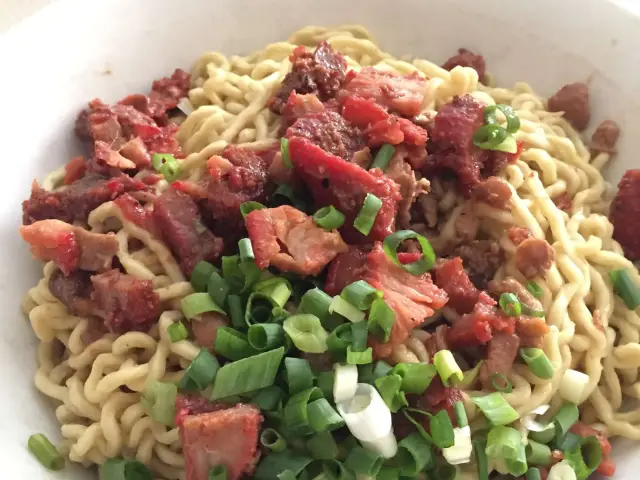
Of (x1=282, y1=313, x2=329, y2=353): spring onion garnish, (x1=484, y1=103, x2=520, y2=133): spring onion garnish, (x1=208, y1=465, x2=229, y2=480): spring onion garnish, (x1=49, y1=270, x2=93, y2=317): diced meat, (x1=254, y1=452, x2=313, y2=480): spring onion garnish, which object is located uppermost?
(x1=484, y1=103, x2=520, y2=133): spring onion garnish

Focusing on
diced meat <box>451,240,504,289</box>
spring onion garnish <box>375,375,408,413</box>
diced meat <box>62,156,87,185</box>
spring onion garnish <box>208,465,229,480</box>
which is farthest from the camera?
diced meat <box>62,156,87,185</box>

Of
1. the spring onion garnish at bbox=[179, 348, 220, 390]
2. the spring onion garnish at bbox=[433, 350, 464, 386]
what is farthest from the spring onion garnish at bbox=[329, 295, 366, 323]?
the spring onion garnish at bbox=[179, 348, 220, 390]

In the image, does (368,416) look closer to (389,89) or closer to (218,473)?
(218,473)

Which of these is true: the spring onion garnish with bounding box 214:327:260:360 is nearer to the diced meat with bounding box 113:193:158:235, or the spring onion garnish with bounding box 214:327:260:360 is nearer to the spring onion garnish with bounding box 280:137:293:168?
the diced meat with bounding box 113:193:158:235

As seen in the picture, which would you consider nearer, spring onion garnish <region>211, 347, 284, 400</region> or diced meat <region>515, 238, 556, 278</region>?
spring onion garnish <region>211, 347, 284, 400</region>

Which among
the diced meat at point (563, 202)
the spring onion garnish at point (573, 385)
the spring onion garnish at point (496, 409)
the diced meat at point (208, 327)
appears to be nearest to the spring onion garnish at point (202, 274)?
the diced meat at point (208, 327)

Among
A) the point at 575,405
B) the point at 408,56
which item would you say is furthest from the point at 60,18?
the point at 575,405

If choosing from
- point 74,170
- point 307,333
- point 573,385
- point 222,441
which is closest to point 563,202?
point 573,385
